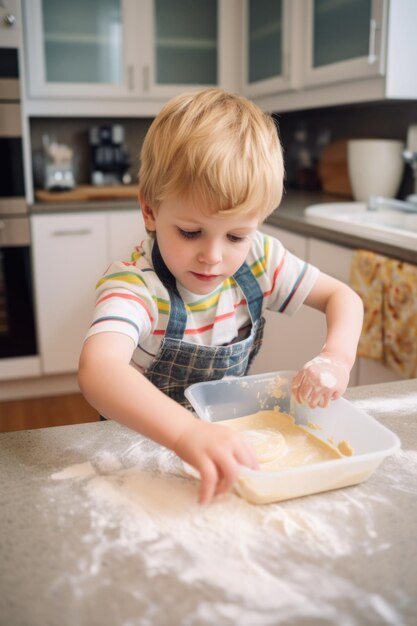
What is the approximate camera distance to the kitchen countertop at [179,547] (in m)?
0.44

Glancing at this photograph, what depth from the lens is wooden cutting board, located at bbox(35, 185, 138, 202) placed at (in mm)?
2799

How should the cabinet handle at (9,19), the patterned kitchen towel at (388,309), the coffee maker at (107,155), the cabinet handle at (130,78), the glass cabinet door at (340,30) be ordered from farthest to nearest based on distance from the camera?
the coffee maker at (107,155)
the cabinet handle at (130,78)
the cabinet handle at (9,19)
the glass cabinet door at (340,30)
the patterned kitchen towel at (388,309)

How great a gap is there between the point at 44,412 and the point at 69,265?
0.65 metres

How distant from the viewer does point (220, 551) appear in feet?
1.66

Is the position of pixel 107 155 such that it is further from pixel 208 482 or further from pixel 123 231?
pixel 208 482

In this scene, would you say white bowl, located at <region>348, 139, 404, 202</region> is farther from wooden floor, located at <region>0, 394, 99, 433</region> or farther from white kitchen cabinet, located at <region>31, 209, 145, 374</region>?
wooden floor, located at <region>0, 394, 99, 433</region>

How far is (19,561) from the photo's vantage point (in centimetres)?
49

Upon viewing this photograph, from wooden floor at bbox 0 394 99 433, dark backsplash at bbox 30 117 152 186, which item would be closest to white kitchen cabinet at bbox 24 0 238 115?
dark backsplash at bbox 30 117 152 186

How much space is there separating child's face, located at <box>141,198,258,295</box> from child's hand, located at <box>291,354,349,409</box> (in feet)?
0.57

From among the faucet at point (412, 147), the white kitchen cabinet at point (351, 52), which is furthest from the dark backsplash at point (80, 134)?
the faucet at point (412, 147)

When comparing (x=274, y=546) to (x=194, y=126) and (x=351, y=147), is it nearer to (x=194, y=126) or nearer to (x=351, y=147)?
(x=194, y=126)

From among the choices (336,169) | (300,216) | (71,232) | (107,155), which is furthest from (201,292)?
(107,155)

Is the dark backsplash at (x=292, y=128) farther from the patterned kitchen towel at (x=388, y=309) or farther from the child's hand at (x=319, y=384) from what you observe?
the child's hand at (x=319, y=384)

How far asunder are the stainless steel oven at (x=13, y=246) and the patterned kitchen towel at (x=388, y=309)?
4.88ft
